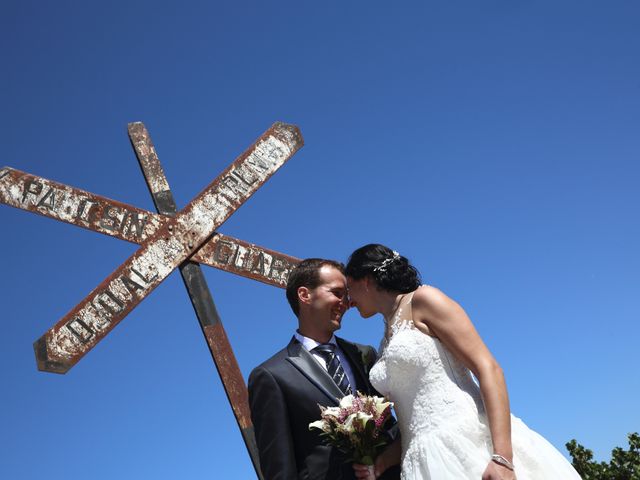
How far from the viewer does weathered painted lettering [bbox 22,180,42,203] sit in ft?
14.8

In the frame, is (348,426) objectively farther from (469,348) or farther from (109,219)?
(109,219)

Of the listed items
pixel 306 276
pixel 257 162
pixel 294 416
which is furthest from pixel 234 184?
pixel 294 416

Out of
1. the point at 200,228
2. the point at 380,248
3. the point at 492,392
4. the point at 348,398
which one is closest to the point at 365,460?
the point at 348,398

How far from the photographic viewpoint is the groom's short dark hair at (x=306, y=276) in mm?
4121

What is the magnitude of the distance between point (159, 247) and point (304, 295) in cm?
117

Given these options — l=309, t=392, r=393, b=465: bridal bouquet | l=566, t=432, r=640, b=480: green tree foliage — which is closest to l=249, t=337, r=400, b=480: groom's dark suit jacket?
l=309, t=392, r=393, b=465: bridal bouquet

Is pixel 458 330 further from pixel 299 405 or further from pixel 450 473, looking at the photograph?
pixel 299 405

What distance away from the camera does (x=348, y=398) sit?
3.37m

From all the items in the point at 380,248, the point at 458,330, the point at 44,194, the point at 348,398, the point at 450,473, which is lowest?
the point at 450,473

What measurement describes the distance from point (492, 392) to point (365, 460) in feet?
2.35

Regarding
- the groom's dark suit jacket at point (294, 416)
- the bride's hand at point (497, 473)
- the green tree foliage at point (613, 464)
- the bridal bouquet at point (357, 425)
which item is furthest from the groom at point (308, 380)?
the green tree foliage at point (613, 464)

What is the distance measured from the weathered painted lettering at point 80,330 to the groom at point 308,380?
48.6 inches

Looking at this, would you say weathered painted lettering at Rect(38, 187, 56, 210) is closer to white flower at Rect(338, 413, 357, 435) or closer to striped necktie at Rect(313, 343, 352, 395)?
striped necktie at Rect(313, 343, 352, 395)

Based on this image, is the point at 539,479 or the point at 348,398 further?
the point at 348,398
